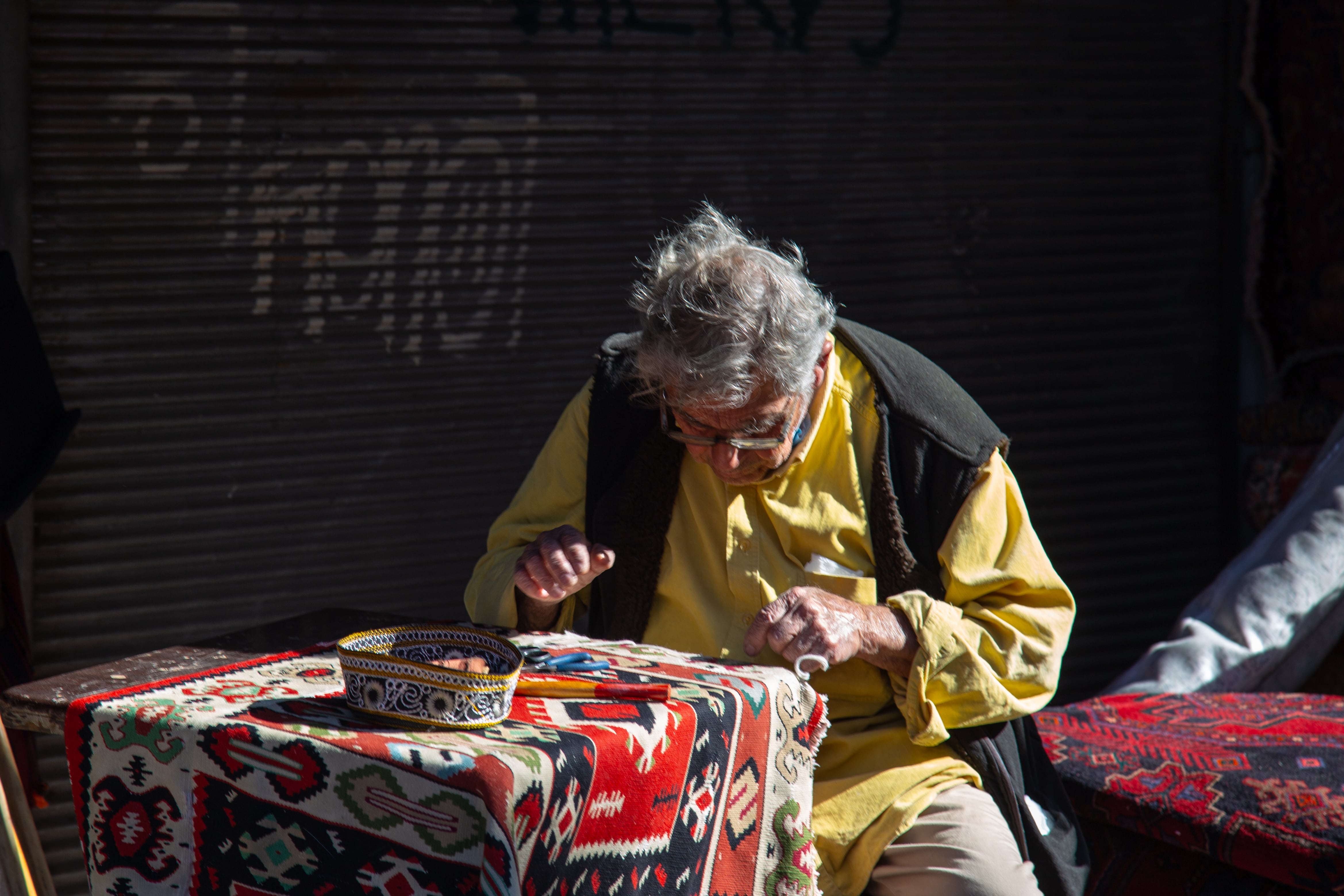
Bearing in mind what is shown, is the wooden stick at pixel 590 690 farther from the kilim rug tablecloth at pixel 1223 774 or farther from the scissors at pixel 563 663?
the kilim rug tablecloth at pixel 1223 774

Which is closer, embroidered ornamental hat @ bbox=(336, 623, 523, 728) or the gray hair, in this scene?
embroidered ornamental hat @ bbox=(336, 623, 523, 728)

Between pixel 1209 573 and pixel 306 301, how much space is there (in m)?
3.56

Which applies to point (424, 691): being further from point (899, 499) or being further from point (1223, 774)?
point (1223, 774)

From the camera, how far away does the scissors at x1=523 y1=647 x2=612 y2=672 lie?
1.80 meters

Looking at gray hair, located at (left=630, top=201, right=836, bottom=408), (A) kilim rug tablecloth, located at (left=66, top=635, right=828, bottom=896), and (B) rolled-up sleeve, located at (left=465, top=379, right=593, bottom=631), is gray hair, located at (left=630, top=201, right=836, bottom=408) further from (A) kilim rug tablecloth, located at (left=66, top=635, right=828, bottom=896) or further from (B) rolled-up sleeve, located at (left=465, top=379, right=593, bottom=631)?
(A) kilim rug tablecloth, located at (left=66, top=635, right=828, bottom=896)

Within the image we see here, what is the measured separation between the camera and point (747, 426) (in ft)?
7.11

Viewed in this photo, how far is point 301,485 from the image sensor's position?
11.7ft

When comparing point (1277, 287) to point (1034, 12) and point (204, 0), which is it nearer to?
point (1034, 12)

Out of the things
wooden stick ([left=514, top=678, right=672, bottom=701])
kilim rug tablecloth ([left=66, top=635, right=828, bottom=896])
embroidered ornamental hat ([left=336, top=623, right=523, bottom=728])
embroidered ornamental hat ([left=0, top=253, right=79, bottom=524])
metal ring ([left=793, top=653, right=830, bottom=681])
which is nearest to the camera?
kilim rug tablecloth ([left=66, top=635, right=828, bottom=896])

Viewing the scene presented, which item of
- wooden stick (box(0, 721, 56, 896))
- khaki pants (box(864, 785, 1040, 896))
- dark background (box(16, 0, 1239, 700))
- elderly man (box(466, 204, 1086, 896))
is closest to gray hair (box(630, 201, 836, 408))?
elderly man (box(466, 204, 1086, 896))

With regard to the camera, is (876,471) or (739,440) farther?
(876,471)

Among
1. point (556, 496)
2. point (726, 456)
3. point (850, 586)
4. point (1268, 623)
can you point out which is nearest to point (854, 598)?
point (850, 586)

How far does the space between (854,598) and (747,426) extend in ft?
1.28

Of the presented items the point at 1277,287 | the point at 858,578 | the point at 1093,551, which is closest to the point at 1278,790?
the point at 858,578
